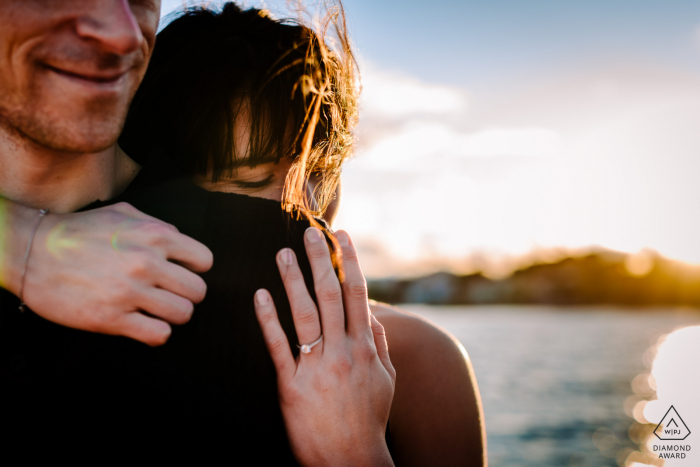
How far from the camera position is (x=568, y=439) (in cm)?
1018

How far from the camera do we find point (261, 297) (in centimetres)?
120

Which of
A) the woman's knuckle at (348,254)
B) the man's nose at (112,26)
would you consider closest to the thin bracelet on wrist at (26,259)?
the man's nose at (112,26)

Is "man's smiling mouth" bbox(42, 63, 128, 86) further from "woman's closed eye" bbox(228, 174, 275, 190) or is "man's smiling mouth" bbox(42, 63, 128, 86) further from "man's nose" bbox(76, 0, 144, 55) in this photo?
"woman's closed eye" bbox(228, 174, 275, 190)

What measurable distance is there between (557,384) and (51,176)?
1641 cm

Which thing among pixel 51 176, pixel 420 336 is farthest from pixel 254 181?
pixel 420 336

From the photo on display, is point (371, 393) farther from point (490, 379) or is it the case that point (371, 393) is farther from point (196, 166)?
point (490, 379)

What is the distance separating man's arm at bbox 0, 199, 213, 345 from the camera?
111cm

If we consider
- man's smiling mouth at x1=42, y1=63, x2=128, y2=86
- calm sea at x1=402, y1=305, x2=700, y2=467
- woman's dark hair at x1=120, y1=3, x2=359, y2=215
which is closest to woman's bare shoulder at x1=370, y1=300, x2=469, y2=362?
woman's dark hair at x1=120, y1=3, x2=359, y2=215

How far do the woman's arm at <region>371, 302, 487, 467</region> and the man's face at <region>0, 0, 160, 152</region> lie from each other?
5.84ft

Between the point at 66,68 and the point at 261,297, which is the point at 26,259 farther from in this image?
the point at 261,297

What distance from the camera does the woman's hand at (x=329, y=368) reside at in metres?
1.22

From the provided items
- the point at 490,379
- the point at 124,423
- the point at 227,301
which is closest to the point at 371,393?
the point at 227,301

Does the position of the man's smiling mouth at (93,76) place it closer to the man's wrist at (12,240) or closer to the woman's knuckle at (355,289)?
the man's wrist at (12,240)

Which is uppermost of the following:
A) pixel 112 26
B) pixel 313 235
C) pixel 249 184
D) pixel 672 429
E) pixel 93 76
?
pixel 112 26
